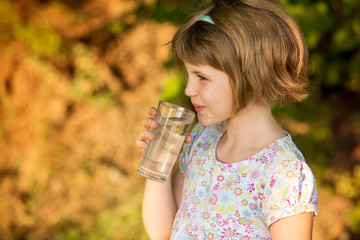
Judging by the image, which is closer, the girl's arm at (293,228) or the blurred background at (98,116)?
the girl's arm at (293,228)

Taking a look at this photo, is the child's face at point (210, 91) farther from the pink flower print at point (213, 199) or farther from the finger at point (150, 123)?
the pink flower print at point (213, 199)

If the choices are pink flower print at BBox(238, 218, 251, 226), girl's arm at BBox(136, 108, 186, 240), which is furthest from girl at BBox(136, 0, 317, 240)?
girl's arm at BBox(136, 108, 186, 240)

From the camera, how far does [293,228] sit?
149 centimetres

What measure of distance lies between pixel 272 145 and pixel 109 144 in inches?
121

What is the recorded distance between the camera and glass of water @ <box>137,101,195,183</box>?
5.38ft

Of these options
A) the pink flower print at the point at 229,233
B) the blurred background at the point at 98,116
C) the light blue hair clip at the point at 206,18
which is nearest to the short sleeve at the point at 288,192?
the pink flower print at the point at 229,233

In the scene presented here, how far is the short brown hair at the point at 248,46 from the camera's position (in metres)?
1.62

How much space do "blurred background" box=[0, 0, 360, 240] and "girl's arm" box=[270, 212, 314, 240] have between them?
2388 mm

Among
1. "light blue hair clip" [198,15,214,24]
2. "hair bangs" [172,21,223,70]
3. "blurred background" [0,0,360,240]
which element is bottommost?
"blurred background" [0,0,360,240]

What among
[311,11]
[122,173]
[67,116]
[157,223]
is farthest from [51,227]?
[311,11]

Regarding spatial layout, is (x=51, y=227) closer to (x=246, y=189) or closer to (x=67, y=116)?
(x=67, y=116)

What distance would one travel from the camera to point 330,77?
438cm

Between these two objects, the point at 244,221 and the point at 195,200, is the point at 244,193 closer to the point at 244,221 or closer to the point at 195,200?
the point at 244,221

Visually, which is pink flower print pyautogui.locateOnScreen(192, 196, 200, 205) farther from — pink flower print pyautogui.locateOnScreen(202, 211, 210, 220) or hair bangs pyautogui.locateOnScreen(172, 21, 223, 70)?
hair bangs pyautogui.locateOnScreen(172, 21, 223, 70)
